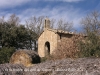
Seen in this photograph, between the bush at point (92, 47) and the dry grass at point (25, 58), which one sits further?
the bush at point (92, 47)

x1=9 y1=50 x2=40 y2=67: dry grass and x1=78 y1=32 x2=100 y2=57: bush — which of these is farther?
x1=78 y1=32 x2=100 y2=57: bush

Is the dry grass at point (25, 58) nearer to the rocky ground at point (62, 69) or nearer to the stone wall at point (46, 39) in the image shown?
the rocky ground at point (62, 69)

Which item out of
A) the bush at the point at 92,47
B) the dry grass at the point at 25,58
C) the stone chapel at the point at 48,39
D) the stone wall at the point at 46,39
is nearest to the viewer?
the dry grass at the point at 25,58

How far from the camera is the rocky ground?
9.67 ft

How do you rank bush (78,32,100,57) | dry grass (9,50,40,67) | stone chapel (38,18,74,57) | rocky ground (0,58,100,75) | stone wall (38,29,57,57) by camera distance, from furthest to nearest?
stone wall (38,29,57,57) → stone chapel (38,18,74,57) → bush (78,32,100,57) → dry grass (9,50,40,67) → rocky ground (0,58,100,75)

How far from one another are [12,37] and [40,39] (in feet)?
14.8

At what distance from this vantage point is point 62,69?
3236mm

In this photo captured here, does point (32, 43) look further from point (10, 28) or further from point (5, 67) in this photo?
point (5, 67)

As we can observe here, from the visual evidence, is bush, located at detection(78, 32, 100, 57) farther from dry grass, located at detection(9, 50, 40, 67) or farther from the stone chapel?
the stone chapel

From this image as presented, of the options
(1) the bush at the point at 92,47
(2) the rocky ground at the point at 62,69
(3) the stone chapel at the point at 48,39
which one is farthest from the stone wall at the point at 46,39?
(2) the rocky ground at the point at 62,69

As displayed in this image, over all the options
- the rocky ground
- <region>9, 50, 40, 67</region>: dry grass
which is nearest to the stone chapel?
<region>9, 50, 40, 67</region>: dry grass

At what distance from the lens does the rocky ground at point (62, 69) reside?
295 cm

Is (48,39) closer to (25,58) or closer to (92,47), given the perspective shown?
(92,47)

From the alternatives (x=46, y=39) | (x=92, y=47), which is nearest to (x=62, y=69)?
(x=92, y=47)
